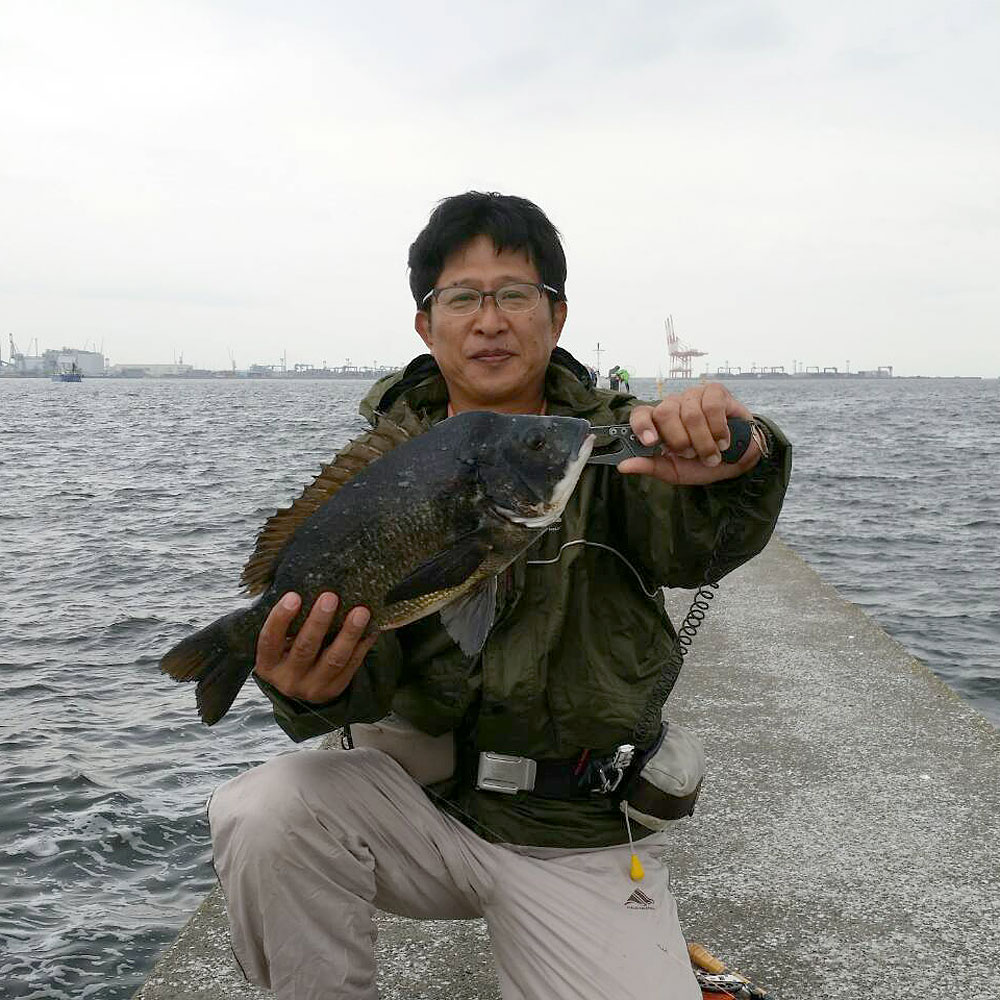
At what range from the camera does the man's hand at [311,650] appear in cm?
287

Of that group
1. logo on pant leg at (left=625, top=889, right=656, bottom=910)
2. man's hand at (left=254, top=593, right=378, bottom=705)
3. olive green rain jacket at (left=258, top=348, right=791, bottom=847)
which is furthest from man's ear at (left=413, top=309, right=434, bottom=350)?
logo on pant leg at (left=625, top=889, right=656, bottom=910)

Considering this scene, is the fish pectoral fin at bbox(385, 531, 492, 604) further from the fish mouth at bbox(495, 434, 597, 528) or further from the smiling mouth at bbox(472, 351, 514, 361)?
the smiling mouth at bbox(472, 351, 514, 361)

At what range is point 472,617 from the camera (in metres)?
2.88

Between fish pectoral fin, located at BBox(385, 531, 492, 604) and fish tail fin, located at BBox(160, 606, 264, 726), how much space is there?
0.49 metres

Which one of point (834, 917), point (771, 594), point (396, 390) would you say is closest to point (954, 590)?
point (771, 594)

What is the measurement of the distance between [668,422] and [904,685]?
182 inches

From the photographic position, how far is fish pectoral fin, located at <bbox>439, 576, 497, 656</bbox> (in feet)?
9.37

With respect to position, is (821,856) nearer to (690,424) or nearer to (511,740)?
(511,740)

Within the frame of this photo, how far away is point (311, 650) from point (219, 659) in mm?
295

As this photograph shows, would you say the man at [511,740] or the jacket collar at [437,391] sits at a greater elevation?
the jacket collar at [437,391]

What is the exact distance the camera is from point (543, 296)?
371cm

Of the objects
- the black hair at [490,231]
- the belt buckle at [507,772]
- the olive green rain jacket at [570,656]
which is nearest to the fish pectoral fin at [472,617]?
the olive green rain jacket at [570,656]

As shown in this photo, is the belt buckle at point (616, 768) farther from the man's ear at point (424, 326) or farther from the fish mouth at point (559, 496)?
the man's ear at point (424, 326)

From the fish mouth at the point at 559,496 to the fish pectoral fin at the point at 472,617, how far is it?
212mm
